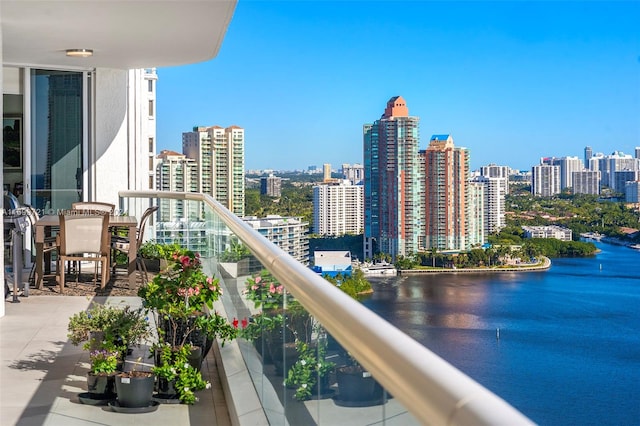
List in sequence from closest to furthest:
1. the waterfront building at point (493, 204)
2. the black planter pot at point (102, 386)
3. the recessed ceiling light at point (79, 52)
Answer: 1. the black planter pot at point (102, 386)
2. the recessed ceiling light at point (79, 52)
3. the waterfront building at point (493, 204)

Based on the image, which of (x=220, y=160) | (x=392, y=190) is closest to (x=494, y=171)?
(x=392, y=190)

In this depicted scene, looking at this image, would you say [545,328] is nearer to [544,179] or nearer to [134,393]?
[544,179]

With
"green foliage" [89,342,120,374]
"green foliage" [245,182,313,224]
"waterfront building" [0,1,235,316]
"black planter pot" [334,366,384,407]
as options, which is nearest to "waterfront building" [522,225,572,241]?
"green foliage" [245,182,313,224]

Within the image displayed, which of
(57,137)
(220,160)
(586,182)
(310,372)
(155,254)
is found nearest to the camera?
(310,372)

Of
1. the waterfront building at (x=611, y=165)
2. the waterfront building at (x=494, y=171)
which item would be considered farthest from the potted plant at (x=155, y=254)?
the waterfront building at (x=494, y=171)

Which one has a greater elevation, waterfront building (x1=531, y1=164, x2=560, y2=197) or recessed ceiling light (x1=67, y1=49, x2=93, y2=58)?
waterfront building (x1=531, y1=164, x2=560, y2=197)

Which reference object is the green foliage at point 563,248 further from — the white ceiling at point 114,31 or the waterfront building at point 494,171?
the white ceiling at point 114,31

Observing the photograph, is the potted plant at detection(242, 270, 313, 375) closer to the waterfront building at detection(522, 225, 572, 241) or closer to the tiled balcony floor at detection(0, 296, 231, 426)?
the tiled balcony floor at detection(0, 296, 231, 426)
